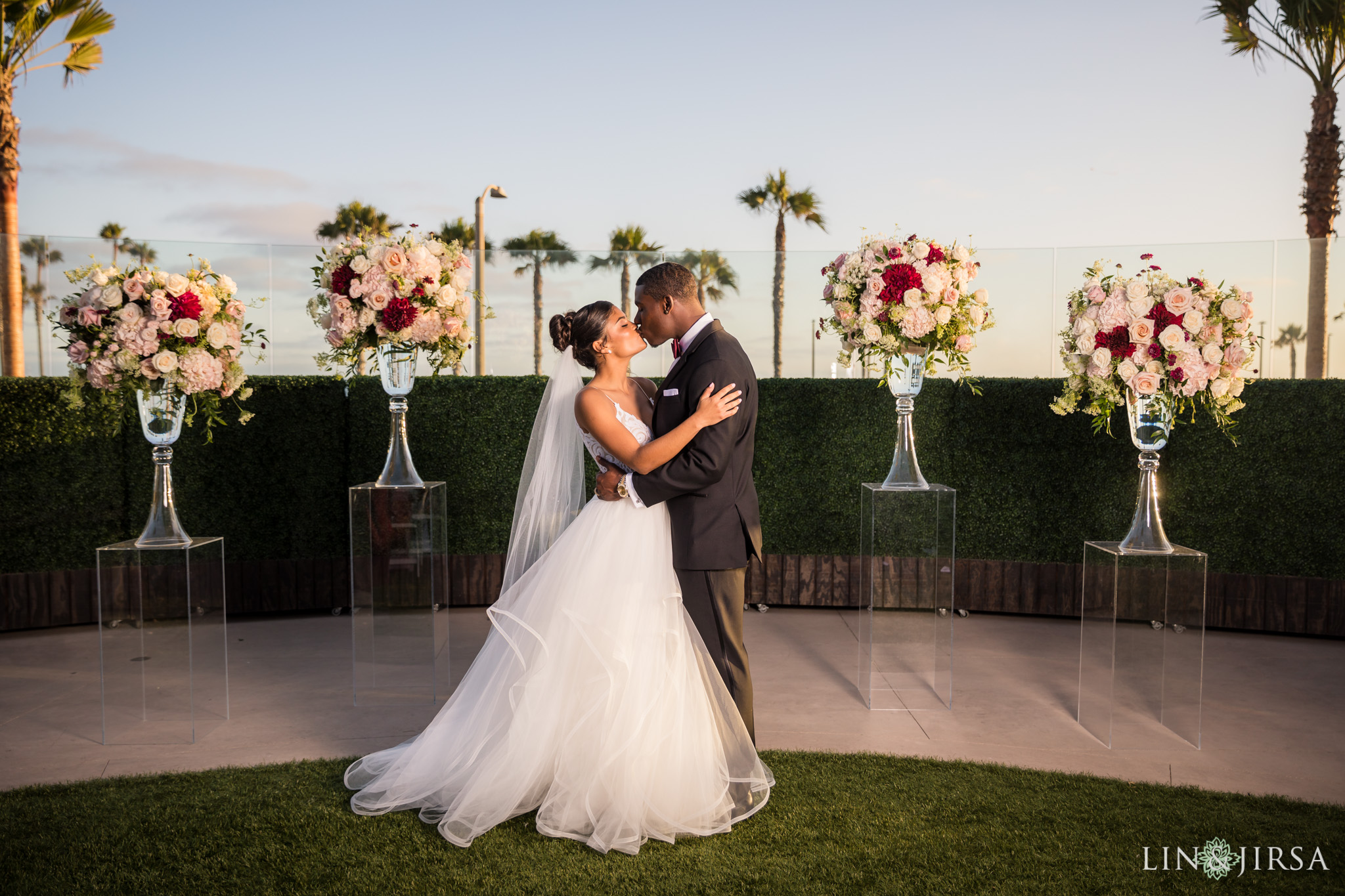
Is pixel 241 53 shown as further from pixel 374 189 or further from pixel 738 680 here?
pixel 738 680

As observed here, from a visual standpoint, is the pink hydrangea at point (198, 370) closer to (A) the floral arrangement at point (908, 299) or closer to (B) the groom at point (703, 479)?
(B) the groom at point (703, 479)

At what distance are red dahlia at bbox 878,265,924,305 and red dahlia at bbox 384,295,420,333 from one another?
2.39m

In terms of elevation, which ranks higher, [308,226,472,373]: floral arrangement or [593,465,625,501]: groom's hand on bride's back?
[308,226,472,373]: floral arrangement

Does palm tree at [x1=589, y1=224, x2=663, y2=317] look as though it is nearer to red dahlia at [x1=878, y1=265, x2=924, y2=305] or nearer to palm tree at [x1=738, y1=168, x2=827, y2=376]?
red dahlia at [x1=878, y1=265, x2=924, y2=305]

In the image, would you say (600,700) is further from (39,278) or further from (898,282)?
(39,278)

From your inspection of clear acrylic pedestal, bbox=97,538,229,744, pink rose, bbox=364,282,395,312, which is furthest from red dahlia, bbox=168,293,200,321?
clear acrylic pedestal, bbox=97,538,229,744

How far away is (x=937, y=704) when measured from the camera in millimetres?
4578

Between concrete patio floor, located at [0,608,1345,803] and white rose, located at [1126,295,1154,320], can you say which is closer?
concrete patio floor, located at [0,608,1345,803]

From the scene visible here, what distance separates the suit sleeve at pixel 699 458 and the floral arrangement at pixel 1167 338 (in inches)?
77.5

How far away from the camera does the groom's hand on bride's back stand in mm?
3309

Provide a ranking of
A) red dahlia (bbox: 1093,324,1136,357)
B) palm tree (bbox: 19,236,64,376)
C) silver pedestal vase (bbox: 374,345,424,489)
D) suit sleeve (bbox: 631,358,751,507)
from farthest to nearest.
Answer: palm tree (bbox: 19,236,64,376) < silver pedestal vase (bbox: 374,345,424,489) < red dahlia (bbox: 1093,324,1136,357) < suit sleeve (bbox: 631,358,751,507)

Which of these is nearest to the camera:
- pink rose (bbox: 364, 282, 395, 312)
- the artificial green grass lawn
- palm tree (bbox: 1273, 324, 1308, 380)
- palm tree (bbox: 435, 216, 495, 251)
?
the artificial green grass lawn

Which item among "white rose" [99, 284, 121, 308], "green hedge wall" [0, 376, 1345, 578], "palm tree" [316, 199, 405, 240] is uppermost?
"palm tree" [316, 199, 405, 240]

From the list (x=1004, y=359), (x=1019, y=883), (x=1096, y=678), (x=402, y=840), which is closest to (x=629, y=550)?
(x=402, y=840)
